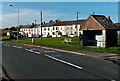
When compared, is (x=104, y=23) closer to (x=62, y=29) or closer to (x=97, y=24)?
(x=97, y=24)

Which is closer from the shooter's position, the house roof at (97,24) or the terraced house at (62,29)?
the house roof at (97,24)

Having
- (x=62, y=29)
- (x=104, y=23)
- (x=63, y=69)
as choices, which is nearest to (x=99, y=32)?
(x=104, y=23)

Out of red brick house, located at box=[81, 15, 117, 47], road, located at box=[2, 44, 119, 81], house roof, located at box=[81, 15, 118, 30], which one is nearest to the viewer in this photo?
road, located at box=[2, 44, 119, 81]

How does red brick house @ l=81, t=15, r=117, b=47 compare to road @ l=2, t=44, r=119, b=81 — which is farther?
red brick house @ l=81, t=15, r=117, b=47

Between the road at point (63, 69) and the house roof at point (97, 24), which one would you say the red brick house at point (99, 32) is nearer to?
the house roof at point (97, 24)

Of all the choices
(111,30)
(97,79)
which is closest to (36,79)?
(97,79)

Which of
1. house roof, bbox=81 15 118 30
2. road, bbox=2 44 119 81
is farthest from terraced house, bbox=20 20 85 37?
road, bbox=2 44 119 81

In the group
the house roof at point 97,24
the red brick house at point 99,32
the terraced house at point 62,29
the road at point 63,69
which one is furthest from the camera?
the terraced house at point 62,29

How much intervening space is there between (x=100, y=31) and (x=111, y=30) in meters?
1.86

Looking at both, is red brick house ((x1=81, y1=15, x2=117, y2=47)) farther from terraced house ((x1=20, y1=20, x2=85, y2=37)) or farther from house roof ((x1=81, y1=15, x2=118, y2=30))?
terraced house ((x1=20, y1=20, x2=85, y2=37))

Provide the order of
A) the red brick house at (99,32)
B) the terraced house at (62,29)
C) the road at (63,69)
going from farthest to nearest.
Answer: the terraced house at (62,29)
the red brick house at (99,32)
the road at (63,69)

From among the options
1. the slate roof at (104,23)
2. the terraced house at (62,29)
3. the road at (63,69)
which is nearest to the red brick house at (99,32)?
the slate roof at (104,23)

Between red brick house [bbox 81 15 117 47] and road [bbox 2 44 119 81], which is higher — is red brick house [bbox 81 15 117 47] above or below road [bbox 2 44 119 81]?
above

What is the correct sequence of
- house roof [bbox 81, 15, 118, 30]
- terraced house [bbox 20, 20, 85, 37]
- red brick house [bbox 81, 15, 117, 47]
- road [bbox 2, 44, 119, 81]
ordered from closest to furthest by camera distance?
1. road [bbox 2, 44, 119, 81]
2. red brick house [bbox 81, 15, 117, 47]
3. house roof [bbox 81, 15, 118, 30]
4. terraced house [bbox 20, 20, 85, 37]
